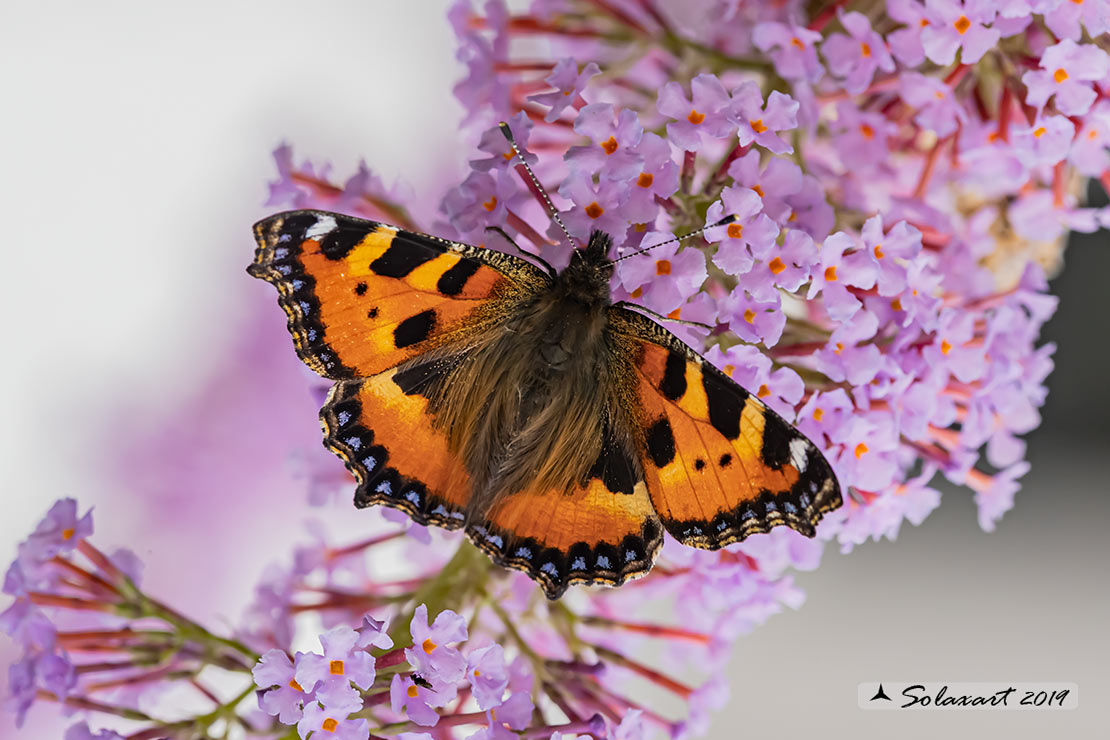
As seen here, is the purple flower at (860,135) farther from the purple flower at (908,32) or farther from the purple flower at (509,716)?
the purple flower at (509,716)

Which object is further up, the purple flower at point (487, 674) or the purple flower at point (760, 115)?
the purple flower at point (760, 115)

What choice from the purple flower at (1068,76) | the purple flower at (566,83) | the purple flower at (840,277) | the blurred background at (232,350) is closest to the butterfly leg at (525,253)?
the purple flower at (566,83)

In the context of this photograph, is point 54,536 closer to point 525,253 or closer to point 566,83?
point 525,253

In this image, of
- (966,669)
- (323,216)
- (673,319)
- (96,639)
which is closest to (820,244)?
(673,319)

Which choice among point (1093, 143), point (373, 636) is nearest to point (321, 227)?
point (373, 636)

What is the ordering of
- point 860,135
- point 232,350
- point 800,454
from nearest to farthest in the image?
point 800,454 → point 860,135 → point 232,350

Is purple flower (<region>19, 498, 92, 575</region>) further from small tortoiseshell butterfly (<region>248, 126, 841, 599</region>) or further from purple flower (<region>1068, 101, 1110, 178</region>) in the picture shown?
purple flower (<region>1068, 101, 1110, 178</region>)

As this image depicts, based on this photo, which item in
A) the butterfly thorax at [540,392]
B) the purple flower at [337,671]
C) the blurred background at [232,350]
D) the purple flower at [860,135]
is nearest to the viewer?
the purple flower at [337,671]
